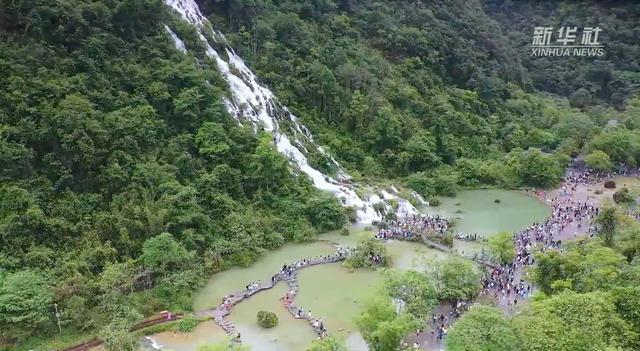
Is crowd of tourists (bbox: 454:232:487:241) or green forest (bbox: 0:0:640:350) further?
crowd of tourists (bbox: 454:232:487:241)

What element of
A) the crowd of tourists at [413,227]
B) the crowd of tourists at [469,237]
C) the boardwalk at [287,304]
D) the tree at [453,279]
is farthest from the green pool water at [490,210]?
the tree at [453,279]

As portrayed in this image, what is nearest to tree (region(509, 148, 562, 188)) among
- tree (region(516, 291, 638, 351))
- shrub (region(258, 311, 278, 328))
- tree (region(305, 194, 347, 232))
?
tree (region(305, 194, 347, 232))

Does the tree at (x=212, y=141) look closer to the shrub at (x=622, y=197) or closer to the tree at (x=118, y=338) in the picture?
the tree at (x=118, y=338)

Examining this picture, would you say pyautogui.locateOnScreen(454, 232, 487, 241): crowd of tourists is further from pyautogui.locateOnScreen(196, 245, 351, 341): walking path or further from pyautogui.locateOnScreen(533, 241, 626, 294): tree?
pyautogui.locateOnScreen(533, 241, 626, 294): tree

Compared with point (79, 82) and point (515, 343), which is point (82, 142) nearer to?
point (79, 82)

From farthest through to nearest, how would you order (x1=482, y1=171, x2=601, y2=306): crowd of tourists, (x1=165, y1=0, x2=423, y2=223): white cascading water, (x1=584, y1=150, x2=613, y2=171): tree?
1. (x1=584, y1=150, x2=613, y2=171): tree
2. (x1=165, y1=0, x2=423, y2=223): white cascading water
3. (x1=482, y1=171, x2=601, y2=306): crowd of tourists

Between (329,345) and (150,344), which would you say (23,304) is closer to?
(150,344)

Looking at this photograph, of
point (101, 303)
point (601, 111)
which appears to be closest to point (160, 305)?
point (101, 303)
